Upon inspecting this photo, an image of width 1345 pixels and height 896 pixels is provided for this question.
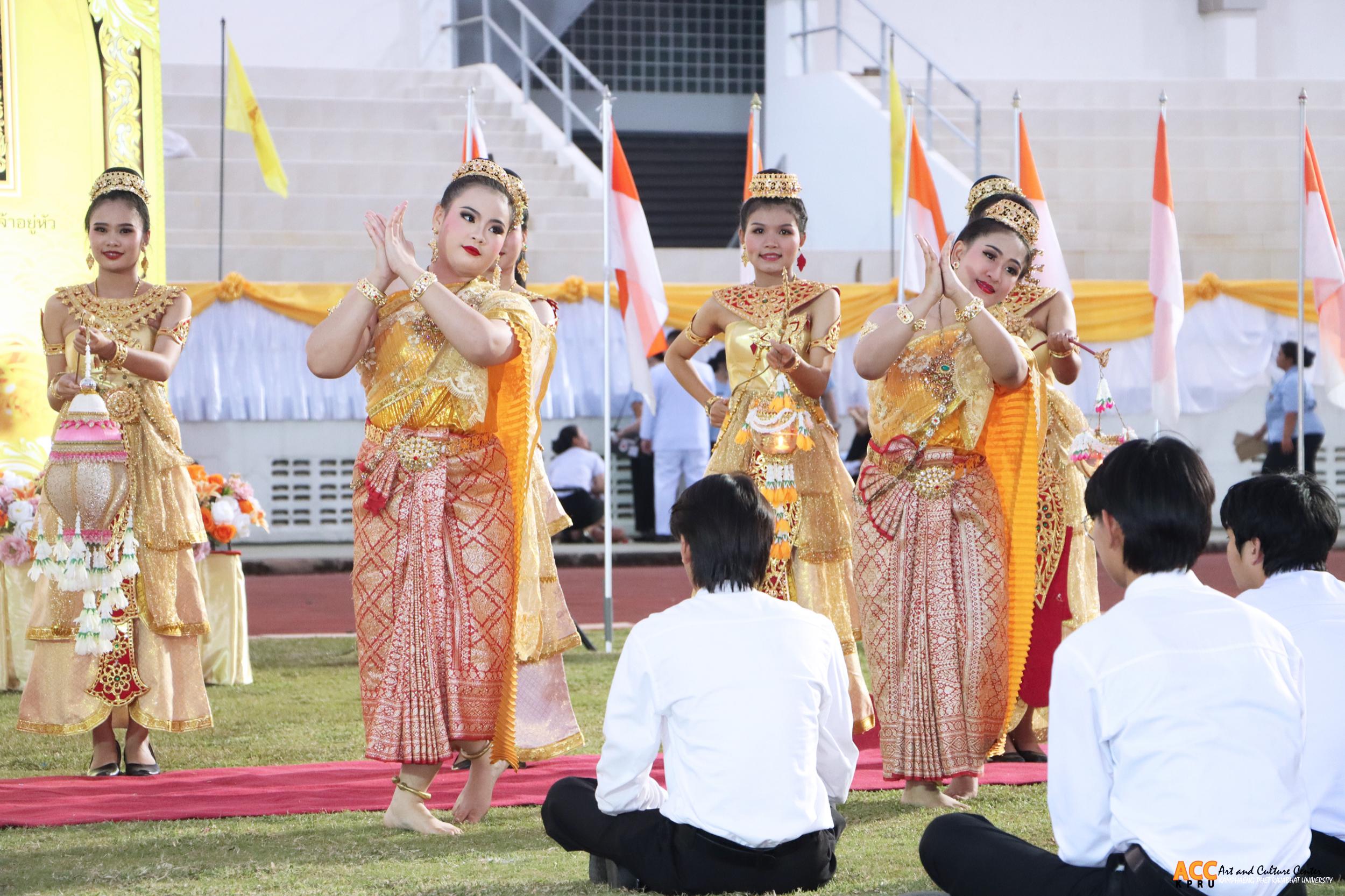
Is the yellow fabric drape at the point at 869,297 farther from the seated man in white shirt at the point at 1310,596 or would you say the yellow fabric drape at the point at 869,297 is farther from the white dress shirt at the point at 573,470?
the seated man in white shirt at the point at 1310,596

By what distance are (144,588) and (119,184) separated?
1.16 metres

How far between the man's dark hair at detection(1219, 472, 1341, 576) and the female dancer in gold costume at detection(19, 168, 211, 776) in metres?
2.91

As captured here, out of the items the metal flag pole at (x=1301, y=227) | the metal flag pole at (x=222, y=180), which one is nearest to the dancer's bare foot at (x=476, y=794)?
the metal flag pole at (x=1301, y=227)

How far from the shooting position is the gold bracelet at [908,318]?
4.05 meters

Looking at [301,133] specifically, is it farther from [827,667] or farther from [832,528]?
[827,667]

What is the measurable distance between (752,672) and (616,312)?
28.2 ft

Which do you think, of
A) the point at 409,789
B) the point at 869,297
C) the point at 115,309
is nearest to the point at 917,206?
the point at 869,297

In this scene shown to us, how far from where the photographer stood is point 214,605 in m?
6.62

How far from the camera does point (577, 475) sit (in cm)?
1175

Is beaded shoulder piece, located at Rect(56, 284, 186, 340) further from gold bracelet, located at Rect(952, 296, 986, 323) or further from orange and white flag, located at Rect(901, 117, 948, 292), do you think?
orange and white flag, located at Rect(901, 117, 948, 292)

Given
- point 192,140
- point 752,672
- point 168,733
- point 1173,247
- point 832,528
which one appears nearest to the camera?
point 752,672

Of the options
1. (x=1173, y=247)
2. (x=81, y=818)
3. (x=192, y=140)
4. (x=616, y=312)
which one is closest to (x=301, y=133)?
(x=192, y=140)

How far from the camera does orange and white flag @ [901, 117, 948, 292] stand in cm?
907

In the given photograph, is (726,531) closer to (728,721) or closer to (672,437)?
(728,721)
